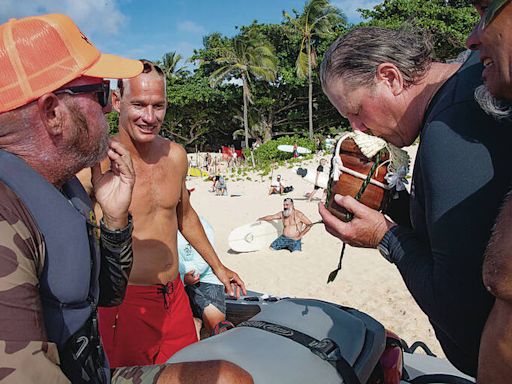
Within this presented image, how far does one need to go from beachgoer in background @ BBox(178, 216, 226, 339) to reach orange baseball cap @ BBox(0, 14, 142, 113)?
7.81ft

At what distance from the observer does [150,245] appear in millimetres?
3086

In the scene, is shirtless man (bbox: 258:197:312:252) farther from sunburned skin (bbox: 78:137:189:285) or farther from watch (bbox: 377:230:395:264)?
watch (bbox: 377:230:395:264)

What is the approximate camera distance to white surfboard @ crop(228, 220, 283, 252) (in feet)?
31.5

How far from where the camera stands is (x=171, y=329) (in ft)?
10.0

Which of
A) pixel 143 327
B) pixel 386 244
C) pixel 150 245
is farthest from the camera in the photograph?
pixel 150 245

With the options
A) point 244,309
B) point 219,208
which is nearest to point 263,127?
point 219,208

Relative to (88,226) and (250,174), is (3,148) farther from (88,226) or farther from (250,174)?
(250,174)

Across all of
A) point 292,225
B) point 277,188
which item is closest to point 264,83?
point 277,188

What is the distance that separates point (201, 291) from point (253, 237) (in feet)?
20.0

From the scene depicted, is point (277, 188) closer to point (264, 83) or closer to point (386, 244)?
point (386, 244)

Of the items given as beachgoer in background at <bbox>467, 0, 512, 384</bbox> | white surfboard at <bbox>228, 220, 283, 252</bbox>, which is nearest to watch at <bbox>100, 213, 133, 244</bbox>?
beachgoer in background at <bbox>467, 0, 512, 384</bbox>

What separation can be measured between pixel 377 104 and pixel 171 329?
2.12 m

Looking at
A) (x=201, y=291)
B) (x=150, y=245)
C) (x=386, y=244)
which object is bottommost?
(x=201, y=291)

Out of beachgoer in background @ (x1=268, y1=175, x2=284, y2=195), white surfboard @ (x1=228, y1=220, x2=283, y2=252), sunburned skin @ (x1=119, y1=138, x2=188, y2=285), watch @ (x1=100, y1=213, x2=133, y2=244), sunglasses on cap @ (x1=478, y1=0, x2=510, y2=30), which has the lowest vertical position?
beachgoer in background @ (x1=268, y1=175, x2=284, y2=195)
